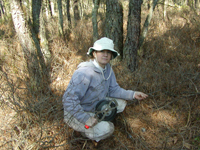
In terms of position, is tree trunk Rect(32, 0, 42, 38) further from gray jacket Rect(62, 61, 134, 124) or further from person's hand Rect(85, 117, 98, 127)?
person's hand Rect(85, 117, 98, 127)

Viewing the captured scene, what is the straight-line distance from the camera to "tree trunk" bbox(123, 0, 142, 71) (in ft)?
10.5

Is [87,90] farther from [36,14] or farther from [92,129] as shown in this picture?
[36,14]

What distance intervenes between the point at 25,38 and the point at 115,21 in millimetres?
2188

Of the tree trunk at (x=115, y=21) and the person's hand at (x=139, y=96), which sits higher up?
the tree trunk at (x=115, y=21)

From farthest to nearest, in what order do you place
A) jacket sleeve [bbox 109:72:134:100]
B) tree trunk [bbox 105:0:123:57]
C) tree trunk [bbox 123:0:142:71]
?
1. tree trunk [bbox 105:0:123:57]
2. tree trunk [bbox 123:0:142:71]
3. jacket sleeve [bbox 109:72:134:100]

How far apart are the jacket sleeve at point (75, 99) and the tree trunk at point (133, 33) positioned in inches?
80.7

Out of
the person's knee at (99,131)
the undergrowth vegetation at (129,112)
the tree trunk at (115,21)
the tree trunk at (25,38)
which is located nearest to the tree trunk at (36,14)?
the undergrowth vegetation at (129,112)

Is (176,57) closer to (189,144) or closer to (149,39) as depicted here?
(149,39)

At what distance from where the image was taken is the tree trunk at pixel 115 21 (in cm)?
340

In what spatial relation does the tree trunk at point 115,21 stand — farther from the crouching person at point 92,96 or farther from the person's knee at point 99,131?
the person's knee at point 99,131

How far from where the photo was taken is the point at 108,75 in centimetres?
215

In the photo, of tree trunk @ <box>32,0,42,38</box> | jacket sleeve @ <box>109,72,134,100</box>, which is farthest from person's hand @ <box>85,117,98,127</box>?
tree trunk @ <box>32,0,42,38</box>

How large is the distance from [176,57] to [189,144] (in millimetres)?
2456

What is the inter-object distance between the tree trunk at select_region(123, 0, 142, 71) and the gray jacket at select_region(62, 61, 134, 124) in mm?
1429
